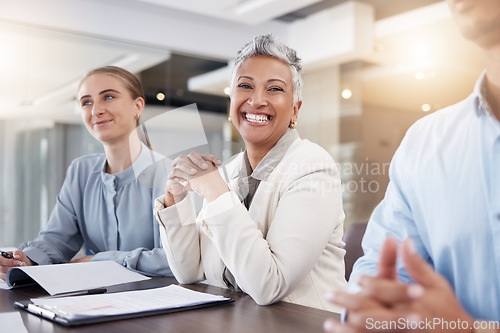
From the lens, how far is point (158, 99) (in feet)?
14.0

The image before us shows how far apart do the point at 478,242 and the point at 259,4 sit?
131 inches

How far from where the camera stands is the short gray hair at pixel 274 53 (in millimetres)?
1412

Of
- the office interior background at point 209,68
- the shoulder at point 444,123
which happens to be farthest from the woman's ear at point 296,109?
the office interior background at point 209,68

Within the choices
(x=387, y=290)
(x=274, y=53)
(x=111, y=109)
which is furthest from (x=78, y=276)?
(x=387, y=290)

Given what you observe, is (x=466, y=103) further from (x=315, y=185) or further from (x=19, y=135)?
(x=19, y=135)

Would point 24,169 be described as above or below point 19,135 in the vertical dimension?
below

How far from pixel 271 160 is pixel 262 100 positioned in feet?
0.62

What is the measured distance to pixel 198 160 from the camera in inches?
51.1

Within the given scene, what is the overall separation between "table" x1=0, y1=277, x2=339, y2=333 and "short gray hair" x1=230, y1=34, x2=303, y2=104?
71 cm

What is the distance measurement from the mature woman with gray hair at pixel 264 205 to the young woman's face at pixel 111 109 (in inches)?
21.9

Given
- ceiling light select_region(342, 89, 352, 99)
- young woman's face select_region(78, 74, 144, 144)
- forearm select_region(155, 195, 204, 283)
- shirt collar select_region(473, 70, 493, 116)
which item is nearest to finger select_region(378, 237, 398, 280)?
shirt collar select_region(473, 70, 493, 116)

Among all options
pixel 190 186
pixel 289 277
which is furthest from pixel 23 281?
pixel 289 277

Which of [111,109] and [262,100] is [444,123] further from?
[111,109]

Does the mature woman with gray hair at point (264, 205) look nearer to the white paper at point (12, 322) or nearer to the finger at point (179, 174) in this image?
the finger at point (179, 174)
